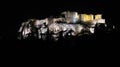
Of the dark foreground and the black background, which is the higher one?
the black background

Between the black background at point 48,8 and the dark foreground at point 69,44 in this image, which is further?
the black background at point 48,8

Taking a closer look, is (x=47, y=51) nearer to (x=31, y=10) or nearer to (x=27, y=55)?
(x=27, y=55)

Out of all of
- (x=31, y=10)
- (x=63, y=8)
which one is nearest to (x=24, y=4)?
(x=31, y=10)

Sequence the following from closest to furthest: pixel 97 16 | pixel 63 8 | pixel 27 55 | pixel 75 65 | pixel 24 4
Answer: pixel 75 65 < pixel 27 55 < pixel 24 4 < pixel 63 8 < pixel 97 16

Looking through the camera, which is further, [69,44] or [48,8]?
[48,8]

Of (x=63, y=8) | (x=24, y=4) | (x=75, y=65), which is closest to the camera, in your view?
(x=75, y=65)

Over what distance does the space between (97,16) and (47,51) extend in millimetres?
6892

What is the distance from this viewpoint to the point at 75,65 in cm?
400

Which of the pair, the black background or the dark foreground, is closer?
the dark foreground

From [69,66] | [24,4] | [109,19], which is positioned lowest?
[69,66]

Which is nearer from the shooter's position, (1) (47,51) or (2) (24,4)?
(1) (47,51)

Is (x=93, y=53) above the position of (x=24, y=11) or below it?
below

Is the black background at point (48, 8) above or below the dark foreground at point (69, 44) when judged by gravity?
above

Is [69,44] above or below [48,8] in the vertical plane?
below
